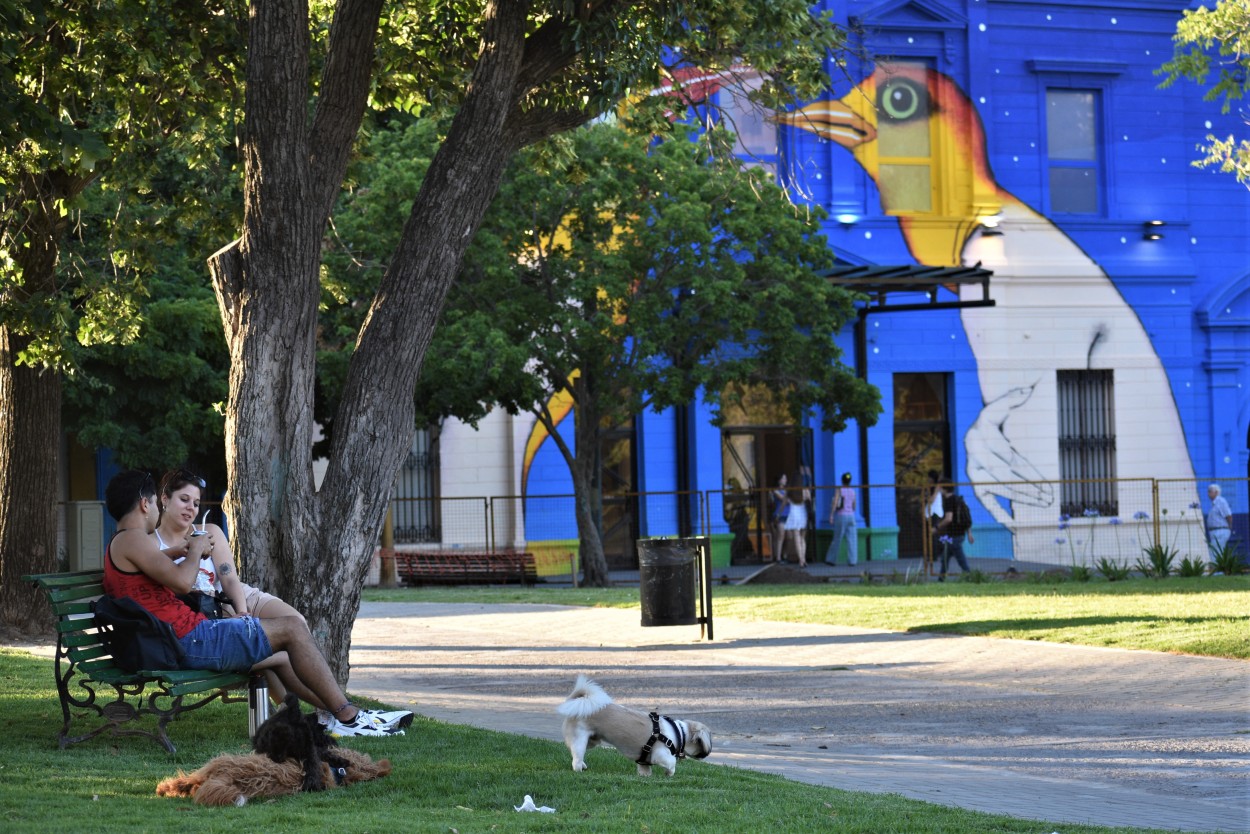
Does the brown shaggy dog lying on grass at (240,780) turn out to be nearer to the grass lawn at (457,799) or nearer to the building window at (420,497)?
the grass lawn at (457,799)

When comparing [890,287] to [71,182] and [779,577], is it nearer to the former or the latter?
[779,577]

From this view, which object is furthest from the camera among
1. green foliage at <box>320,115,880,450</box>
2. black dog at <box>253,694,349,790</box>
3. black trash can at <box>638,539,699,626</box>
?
green foliage at <box>320,115,880,450</box>

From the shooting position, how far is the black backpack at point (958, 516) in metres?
26.7

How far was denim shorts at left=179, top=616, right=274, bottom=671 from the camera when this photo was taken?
8344 mm

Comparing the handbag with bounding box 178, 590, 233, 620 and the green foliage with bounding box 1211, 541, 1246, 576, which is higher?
the handbag with bounding box 178, 590, 233, 620

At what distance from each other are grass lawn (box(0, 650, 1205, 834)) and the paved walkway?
0.74 meters

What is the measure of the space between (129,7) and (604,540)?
18976mm

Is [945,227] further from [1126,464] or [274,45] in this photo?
[274,45]

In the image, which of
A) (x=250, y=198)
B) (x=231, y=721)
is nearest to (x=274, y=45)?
(x=250, y=198)

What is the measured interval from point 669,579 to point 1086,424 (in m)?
18.8

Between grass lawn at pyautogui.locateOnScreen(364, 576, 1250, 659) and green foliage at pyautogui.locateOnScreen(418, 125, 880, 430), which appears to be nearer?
grass lawn at pyautogui.locateOnScreen(364, 576, 1250, 659)

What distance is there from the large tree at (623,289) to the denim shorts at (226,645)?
15648 millimetres

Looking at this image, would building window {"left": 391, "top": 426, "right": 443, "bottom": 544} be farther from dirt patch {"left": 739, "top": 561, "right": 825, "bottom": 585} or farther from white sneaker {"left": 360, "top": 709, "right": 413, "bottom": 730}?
white sneaker {"left": 360, "top": 709, "right": 413, "bottom": 730}

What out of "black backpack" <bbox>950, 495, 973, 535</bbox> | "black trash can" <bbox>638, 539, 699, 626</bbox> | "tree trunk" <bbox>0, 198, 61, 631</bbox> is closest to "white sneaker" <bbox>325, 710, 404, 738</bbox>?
"tree trunk" <bbox>0, 198, 61, 631</bbox>
